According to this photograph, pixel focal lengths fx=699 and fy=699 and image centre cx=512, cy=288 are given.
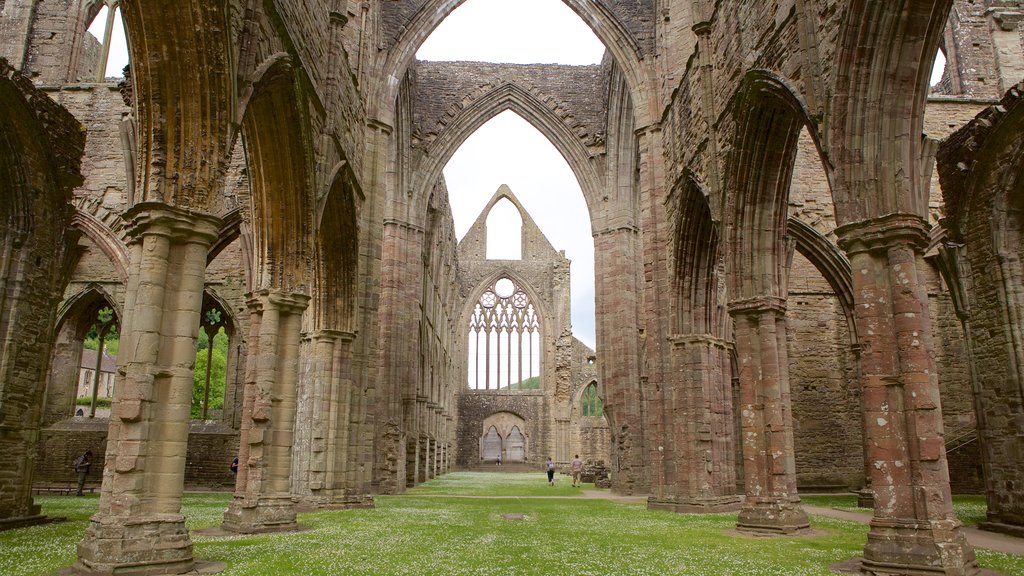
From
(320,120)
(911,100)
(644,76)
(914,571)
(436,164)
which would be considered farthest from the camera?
(436,164)

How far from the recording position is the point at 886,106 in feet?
19.7

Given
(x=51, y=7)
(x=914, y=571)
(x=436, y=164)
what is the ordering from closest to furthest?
1. (x=914, y=571)
2. (x=51, y=7)
3. (x=436, y=164)

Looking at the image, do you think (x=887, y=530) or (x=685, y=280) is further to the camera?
(x=685, y=280)

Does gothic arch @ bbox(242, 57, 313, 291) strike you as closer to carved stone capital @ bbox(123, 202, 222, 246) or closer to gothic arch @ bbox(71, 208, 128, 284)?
carved stone capital @ bbox(123, 202, 222, 246)

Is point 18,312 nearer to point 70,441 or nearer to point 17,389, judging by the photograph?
point 17,389

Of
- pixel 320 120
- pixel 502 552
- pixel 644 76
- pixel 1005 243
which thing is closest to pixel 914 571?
pixel 502 552

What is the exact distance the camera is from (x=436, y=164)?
66.8ft

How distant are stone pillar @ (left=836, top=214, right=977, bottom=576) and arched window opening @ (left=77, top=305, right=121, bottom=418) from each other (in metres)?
6.44

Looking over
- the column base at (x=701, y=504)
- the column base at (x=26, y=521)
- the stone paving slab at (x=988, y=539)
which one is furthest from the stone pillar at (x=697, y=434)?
the column base at (x=26, y=521)

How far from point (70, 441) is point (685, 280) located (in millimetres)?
14683

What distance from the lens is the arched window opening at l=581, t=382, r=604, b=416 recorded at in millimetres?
33406

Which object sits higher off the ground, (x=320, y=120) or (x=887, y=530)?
(x=320, y=120)

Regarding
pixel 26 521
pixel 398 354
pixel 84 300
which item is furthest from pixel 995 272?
pixel 84 300

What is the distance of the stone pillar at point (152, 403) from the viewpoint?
5.08m
